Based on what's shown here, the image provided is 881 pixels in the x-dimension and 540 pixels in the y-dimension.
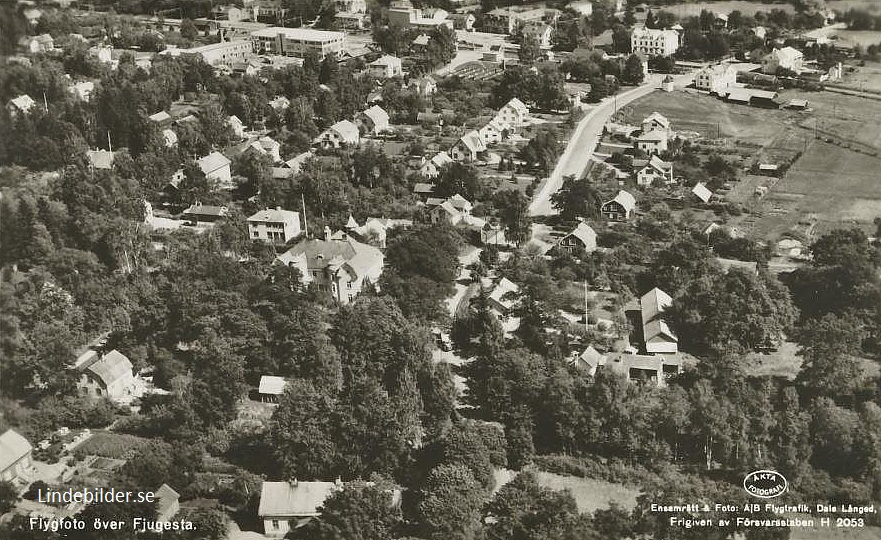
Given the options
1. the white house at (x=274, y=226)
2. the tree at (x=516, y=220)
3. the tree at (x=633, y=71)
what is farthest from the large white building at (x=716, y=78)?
the white house at (x=274, y=226)

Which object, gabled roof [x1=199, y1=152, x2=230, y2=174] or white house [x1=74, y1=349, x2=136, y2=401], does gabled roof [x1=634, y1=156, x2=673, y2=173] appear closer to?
gabled roof [x1=199, y1=152, x2=230, y2=174]

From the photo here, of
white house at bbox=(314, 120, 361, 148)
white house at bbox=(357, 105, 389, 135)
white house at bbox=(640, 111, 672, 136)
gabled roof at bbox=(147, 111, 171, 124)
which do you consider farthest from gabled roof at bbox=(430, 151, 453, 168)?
gabled roof at bbox=(147, 111, 171, 124)

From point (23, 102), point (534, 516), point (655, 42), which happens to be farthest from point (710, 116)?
point (534, 516)

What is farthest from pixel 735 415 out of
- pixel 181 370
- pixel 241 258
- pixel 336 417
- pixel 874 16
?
pixel 874 16

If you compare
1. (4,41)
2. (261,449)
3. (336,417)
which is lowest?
(261,449)

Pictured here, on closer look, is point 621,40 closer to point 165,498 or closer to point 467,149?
point 467,149

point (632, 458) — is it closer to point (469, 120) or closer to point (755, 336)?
point (755, 336)
